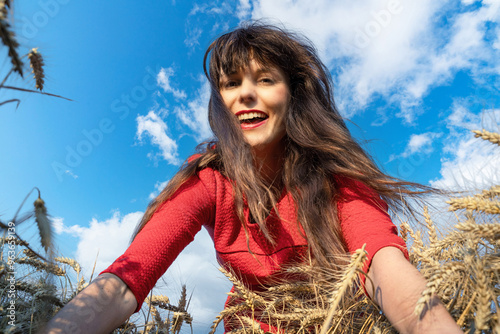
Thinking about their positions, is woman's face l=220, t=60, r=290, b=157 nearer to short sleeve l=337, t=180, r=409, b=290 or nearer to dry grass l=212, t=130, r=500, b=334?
short sleeve l=337, t=180, r=409, b=290

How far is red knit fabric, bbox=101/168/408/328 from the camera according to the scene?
159cm

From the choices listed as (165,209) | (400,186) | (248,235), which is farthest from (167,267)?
(400,186)

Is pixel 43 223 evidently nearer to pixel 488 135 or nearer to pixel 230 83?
pixel 488 135

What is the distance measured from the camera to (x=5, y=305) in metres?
1.44

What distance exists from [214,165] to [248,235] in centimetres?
53

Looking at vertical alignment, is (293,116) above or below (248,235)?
above

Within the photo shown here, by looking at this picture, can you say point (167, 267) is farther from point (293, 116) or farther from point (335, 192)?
point (293, 116)

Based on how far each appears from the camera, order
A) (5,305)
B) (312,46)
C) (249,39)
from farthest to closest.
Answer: (312,46) → (249,39) → (5,305)

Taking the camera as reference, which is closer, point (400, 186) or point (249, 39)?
point (400, 186)

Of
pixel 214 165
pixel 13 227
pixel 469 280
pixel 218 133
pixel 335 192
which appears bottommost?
pixel 469 280

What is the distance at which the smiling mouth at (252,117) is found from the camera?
233cm

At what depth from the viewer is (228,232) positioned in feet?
7.51

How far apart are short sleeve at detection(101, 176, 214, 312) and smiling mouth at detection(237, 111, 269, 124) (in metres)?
0.51

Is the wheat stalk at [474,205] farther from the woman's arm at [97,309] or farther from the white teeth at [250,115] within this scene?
the white teeth at [250,115]
